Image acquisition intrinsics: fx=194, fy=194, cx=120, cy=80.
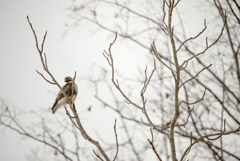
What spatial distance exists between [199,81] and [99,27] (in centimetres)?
362

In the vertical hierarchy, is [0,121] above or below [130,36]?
below

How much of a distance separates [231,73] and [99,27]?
13.6 feet

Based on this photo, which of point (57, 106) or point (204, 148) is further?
point (57, 106)

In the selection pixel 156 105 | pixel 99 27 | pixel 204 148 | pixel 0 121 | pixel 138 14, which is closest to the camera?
pixel 204 148

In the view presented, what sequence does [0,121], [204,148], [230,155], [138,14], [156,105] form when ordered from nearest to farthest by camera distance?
[230,155]
[204,148]
[0,121]
[156,105]
[138,14]

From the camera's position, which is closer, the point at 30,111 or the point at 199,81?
the point at 199,81

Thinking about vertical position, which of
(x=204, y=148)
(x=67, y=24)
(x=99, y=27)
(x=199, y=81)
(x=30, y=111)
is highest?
(x=99, y=27)

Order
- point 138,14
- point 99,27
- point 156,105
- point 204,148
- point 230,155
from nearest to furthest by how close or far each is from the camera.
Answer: point 230,155, point 204,148, point 156,105, point 138,14, point 99,27

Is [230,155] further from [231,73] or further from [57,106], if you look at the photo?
[57,106]

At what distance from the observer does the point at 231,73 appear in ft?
15.0

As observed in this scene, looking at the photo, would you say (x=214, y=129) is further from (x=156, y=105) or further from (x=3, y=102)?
(x=3, y=102)

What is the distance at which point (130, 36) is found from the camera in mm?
6168

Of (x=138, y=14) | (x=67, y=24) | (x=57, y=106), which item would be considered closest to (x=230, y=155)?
(x=57, y=106)

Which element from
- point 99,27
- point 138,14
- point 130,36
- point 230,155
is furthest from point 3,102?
point 230,155
